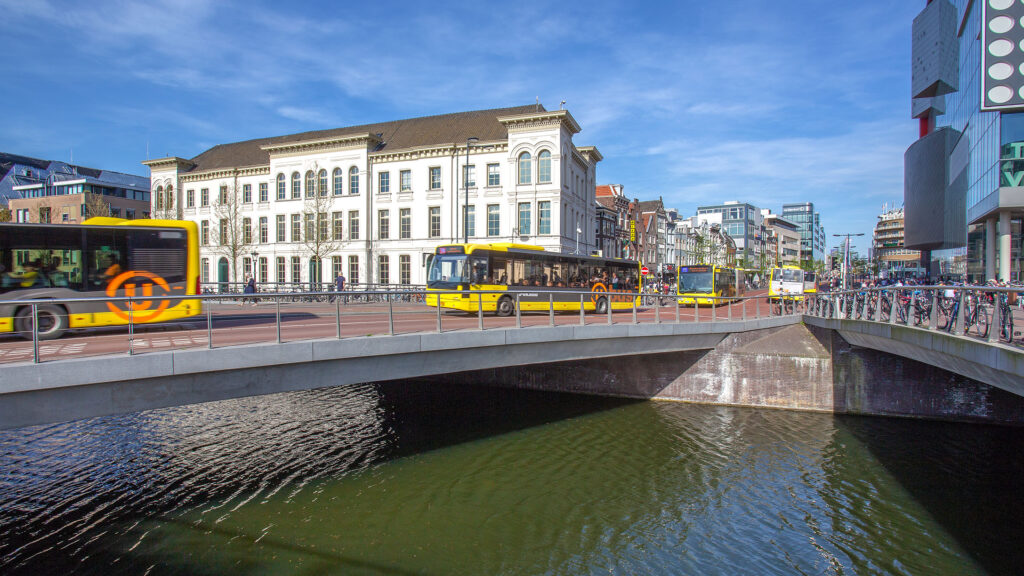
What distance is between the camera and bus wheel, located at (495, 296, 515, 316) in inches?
747

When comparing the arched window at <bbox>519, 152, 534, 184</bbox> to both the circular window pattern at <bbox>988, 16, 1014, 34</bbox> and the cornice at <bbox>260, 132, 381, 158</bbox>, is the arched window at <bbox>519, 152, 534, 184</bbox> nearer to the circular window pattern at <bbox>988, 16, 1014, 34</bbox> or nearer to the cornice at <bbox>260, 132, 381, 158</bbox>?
the cornice at <bbox>260, 132, 381, 158</bbox>

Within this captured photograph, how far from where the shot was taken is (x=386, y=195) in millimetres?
47156

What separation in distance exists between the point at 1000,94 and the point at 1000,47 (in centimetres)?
166

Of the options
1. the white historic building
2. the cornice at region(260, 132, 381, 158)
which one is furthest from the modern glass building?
the cornice at region(260, 132, 381, 158)

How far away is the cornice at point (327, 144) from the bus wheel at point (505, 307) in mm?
32240

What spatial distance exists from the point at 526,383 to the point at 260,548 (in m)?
11.9

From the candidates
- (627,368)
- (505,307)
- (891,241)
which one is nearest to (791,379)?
(627,368)

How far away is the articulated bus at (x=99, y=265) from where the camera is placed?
11.6m

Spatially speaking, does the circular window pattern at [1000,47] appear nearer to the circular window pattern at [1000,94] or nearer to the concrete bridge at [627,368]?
the circular window pattern at [1000,94]

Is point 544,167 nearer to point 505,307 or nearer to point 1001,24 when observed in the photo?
point 505,307

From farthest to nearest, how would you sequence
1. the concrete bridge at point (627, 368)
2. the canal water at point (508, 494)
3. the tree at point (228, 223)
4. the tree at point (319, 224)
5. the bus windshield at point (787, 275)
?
the tree at point (228, 223) → the bus windshield at point (787, 275) → the tree at point (319, 224) → the canal water at point (508, 494) → the concrete bridge at point (627, 368)

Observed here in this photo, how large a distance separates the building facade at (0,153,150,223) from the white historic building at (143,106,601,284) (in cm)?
1898

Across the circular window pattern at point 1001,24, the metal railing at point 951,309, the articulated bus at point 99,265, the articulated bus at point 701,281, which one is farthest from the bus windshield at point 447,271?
the circular window pattern at point 1001,24

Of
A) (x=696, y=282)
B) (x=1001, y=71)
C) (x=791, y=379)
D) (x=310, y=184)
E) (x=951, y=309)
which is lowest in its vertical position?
(x=791, y=379)
